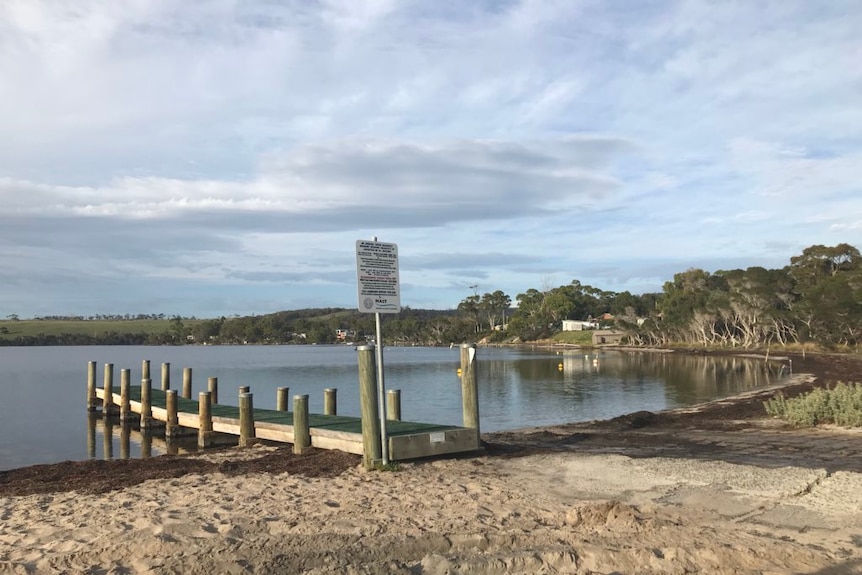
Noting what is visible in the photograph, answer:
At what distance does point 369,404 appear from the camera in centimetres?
988

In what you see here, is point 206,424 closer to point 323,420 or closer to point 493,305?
point 323,420

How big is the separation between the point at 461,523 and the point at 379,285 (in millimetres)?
4128

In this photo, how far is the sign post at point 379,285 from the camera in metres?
9.52

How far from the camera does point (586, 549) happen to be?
18.1ft

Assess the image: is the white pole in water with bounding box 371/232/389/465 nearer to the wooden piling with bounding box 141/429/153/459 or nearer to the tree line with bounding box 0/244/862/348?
the wooden piling with bounding box 141/429/153/459

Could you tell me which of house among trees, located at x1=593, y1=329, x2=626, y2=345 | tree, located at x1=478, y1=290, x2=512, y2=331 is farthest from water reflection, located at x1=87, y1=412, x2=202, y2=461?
tree, located at x1=478, y1=290, x2=512, y2=331

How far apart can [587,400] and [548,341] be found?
104685 millimetres

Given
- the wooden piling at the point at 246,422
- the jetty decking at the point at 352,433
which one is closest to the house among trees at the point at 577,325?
the jetty decking at the point at 352,433

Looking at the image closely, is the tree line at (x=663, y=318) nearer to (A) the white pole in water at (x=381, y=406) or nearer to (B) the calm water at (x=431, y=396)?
(B) the calm water at (x=431, y=396)

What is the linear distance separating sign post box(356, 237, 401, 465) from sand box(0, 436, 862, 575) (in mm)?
1124

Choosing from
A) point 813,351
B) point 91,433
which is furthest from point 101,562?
point 813,351

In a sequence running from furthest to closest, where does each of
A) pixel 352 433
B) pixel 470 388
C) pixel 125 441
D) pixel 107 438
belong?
pixel 107 438 → pixel 125 441 → pixel 352 433 → pixel 470 388

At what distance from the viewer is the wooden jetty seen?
9.98 meters

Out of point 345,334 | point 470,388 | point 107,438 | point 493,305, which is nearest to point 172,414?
point 107,438
